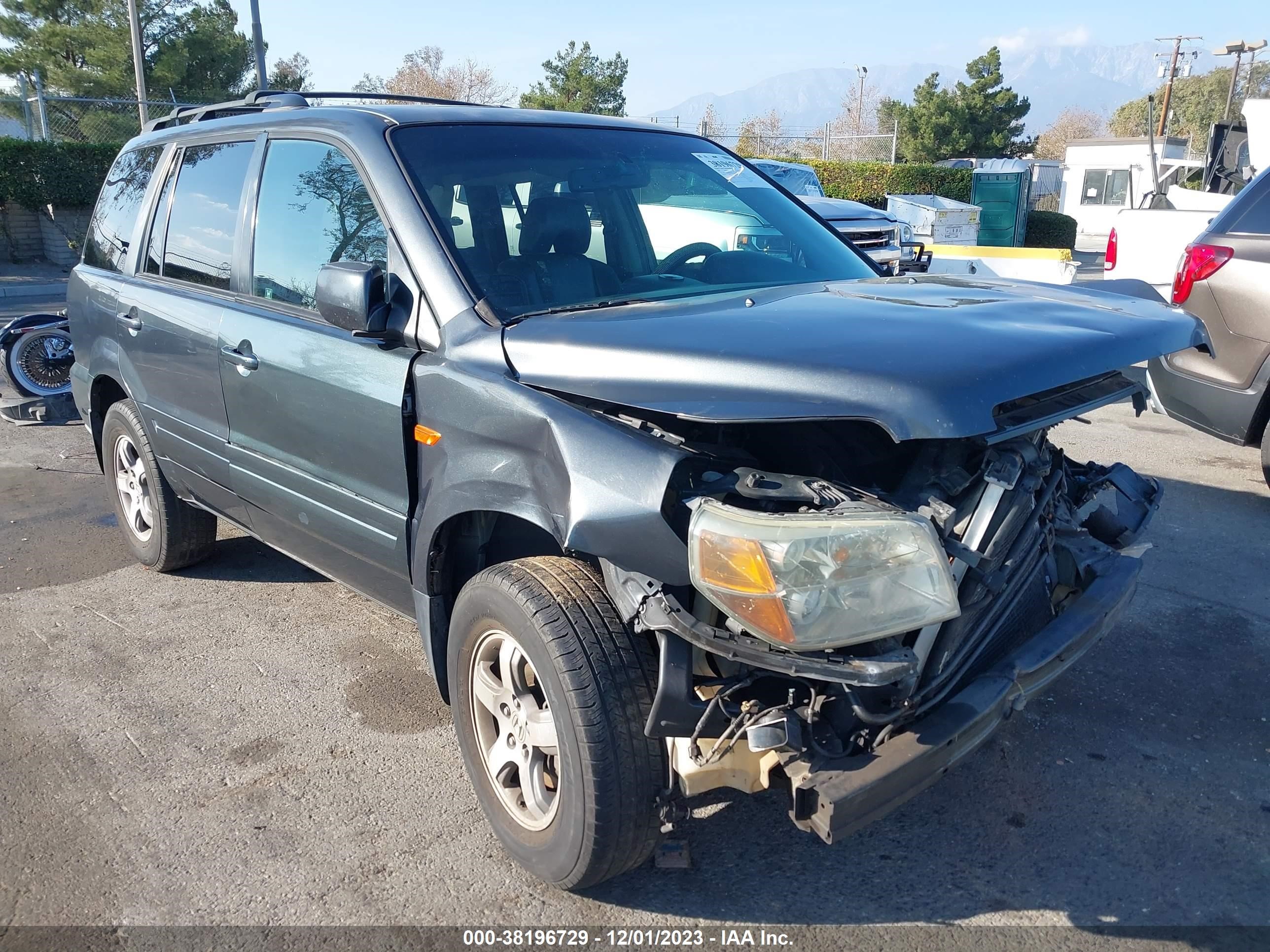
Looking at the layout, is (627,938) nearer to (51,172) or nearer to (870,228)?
(870,228)

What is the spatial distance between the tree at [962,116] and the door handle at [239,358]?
39.2 m

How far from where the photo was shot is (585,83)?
3362 centimetres

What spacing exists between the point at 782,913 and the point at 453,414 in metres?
1.56

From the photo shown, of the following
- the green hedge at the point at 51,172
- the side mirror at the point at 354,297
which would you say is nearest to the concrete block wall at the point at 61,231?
the green hedge at the point at 51,172

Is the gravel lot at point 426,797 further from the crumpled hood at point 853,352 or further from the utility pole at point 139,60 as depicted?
the utility pole at point 139,60

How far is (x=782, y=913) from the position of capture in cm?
259

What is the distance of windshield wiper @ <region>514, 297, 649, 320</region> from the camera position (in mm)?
2849

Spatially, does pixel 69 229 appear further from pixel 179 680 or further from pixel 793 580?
pixel 793 580

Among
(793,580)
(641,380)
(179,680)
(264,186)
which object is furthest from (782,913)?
(264,186)

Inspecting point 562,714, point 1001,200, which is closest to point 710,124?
point 1001,200

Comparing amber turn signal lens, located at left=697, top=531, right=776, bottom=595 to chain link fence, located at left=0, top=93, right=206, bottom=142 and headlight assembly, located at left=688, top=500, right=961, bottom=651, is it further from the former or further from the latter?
chain link fence, located at left=0, top=93, right=206, bottom=142

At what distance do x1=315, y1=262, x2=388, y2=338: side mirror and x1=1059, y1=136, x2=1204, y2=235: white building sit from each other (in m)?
36.0

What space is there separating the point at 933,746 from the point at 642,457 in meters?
0.89

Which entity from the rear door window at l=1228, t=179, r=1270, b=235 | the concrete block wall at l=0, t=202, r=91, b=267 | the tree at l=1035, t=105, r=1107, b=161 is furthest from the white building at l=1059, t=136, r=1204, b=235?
the rear door window at l=1228, t=179, r=1270, b=235
